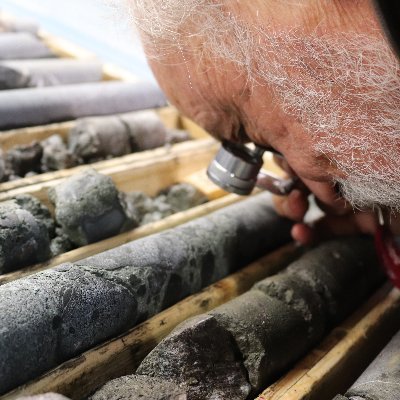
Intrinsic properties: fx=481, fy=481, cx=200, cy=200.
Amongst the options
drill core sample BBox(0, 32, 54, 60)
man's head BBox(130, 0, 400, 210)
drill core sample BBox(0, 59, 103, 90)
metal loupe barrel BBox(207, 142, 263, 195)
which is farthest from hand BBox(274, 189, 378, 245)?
drill core sample BBox(0, 32, 54, 60)

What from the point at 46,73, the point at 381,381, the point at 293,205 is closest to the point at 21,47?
the point at 46,73

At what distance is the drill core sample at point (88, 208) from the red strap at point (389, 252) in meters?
0.58

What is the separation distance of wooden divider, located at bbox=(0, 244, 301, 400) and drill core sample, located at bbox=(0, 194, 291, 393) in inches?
0.6

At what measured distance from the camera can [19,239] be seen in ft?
2.90

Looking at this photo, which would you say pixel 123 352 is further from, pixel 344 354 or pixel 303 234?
pixel 303 234

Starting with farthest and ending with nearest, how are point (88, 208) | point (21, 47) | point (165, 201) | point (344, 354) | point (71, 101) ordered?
point (21, 47), point (71, 101), point (165, 201), point (88, 208), point (344, 354)

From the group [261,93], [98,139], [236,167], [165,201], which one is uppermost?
[261,93]

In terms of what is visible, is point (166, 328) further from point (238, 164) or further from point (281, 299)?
point (238, 164)

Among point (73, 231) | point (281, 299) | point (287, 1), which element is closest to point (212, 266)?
point (281, 299)

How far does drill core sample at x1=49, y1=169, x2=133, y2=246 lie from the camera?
39.7 inches

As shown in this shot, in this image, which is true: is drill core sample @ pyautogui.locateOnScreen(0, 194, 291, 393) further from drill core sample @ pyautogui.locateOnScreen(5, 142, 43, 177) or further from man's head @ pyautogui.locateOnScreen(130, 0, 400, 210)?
drill core sample @ pyautogui.locateOnScreen(5, 142, 43, 177)

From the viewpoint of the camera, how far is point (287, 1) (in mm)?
709

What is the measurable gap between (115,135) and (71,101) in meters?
0.21

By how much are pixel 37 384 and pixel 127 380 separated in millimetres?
127
